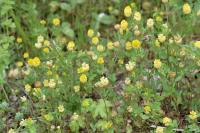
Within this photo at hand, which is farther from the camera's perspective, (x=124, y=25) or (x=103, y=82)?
(x=124, y=25)

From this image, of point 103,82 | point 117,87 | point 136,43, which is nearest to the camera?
point 103,82

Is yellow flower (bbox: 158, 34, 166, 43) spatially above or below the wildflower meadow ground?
above

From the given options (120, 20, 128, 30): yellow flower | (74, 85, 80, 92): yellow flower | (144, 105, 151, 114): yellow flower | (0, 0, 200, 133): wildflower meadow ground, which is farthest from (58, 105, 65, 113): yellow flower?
(120, 20, 128, 30): yellow flower

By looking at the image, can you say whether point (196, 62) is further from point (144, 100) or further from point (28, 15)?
point (28, 15)

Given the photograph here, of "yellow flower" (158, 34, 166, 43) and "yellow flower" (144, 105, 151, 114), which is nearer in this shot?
"yellow flower" (144, 105, 151, 114)

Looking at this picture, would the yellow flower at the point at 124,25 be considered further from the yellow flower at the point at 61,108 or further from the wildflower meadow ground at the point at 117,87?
the yellow flower at the point at 61,108

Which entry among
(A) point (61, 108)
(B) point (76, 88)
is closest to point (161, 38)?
(B) point (76, 88)

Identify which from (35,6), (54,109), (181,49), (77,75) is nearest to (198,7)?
(181,49)

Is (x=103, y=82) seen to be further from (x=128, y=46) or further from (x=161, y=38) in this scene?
(x=161, y=38)

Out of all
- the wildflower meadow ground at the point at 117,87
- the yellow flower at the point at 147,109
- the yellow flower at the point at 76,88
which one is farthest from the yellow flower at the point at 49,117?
the yellow flower at the point at 147,109

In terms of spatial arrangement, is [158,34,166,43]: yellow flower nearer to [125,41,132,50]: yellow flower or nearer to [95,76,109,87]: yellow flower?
[125,41,132,50]: yellow flower

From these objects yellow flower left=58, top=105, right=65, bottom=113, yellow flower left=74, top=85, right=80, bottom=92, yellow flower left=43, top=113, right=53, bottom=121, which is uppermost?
yellow flower left=74, top=85, right=80, bottom=92
